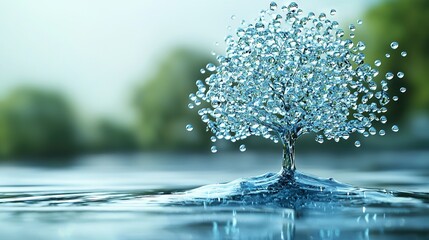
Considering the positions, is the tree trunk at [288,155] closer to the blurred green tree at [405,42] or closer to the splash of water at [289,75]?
the splash of water at [289,75]

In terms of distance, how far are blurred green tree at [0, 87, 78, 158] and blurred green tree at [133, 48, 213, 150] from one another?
2.57m

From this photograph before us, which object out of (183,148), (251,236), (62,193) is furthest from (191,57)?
(251,236)

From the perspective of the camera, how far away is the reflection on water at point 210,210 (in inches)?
257

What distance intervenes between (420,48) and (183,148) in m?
8.68

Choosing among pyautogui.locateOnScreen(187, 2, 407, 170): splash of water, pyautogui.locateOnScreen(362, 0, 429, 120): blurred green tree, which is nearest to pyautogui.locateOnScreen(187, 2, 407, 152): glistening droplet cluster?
pyautogui.locateOnScreen(187, 2, 407, 170): splash of water

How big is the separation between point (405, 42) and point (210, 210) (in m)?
24.4

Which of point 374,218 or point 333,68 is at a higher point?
point 333,68

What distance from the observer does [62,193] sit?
10.7 m

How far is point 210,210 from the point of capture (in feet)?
26.9

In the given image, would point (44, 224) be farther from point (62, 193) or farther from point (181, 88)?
point (181, 88)

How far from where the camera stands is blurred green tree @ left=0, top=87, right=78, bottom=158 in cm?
2862

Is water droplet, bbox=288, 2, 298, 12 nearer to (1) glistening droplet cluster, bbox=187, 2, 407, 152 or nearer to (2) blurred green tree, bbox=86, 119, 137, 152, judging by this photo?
(1) glistening droplet cluster, bbox=187, 2, 407, 152

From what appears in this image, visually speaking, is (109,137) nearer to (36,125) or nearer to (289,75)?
(36,125)

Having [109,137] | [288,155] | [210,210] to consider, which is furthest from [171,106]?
[210,210]
